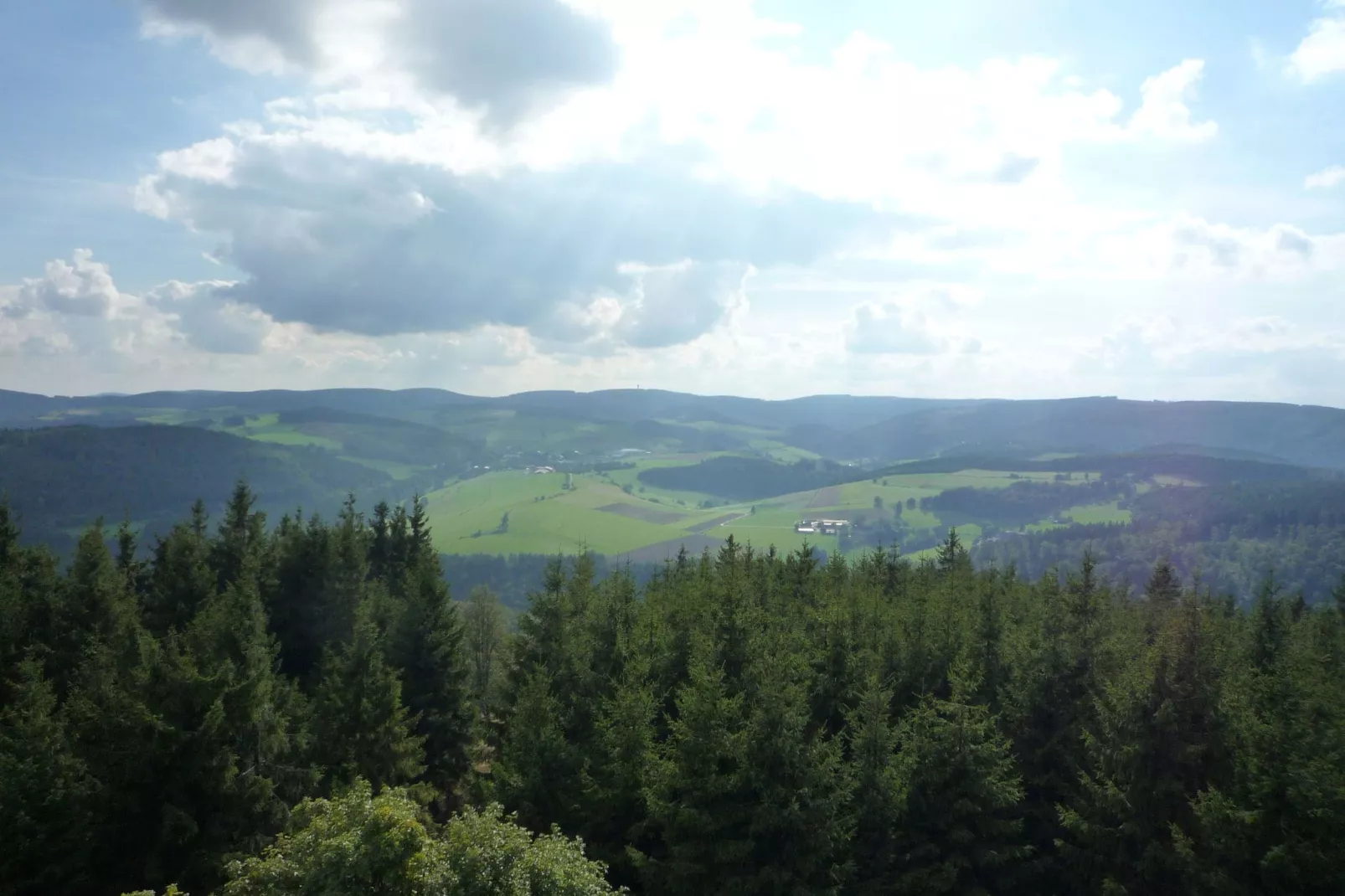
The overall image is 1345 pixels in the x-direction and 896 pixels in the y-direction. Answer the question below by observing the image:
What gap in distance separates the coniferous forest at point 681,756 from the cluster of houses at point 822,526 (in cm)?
13850

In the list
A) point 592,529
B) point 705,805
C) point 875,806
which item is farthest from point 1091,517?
point 705,805

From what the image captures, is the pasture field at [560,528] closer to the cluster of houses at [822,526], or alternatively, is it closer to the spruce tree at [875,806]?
the cluster of houses at [822,526]

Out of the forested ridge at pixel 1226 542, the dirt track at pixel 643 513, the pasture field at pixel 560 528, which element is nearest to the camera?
the forested ridge at pixel 1226 542

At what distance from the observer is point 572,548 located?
15525 centimetres

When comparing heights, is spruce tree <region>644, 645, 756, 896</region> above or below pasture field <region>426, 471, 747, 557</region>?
above

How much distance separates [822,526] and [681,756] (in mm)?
159084

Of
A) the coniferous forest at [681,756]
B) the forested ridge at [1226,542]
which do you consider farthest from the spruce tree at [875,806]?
the forested ridge at [1226,542]

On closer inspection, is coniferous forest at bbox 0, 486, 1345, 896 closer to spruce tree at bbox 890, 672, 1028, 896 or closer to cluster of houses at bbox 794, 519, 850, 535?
spruce tree at bbox 890, 672, 1028, 896

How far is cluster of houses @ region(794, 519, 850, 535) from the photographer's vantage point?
560ft

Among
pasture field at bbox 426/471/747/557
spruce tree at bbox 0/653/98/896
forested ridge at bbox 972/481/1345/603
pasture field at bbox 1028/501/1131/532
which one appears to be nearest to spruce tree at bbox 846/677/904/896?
spruce tree at bbox 0/653/98/896

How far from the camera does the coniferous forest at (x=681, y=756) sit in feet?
63.0

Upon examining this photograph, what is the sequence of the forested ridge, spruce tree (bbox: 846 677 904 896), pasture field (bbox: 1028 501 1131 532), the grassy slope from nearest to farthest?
spruce tree (bbox: 846 677 904 896) < the forested ridge < the grassy slope < pasture field (bbox: 1028 501 1131 532)

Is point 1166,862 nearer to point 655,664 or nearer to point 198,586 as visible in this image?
point 655,664

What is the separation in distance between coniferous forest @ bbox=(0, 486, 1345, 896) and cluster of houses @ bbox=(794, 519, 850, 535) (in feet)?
454
